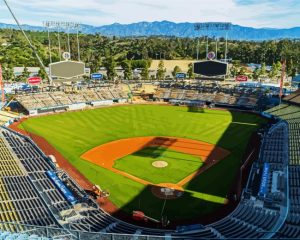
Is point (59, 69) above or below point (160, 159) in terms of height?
above

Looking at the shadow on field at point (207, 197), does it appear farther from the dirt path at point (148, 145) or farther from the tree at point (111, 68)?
the tree at point (111, 68)

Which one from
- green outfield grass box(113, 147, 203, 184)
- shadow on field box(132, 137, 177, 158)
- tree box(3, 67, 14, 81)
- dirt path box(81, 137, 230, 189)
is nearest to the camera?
green outfield grass box(113, 147, 203, 184)

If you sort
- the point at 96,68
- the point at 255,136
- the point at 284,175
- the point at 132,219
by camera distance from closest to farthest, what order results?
the point at 132,219 → the point at 284,175 → the point at 255,136 → the point at 96,68

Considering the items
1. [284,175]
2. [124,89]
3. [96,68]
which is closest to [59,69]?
[124,89]

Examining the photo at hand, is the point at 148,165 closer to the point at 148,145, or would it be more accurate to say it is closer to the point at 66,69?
the point at 148,145

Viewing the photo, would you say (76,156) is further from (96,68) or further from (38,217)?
(96,68)

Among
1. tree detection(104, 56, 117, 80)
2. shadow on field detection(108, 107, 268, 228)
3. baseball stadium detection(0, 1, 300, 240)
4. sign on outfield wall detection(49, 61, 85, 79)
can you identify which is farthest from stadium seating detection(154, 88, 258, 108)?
shadow on field detection(108, 107, 268, 228)

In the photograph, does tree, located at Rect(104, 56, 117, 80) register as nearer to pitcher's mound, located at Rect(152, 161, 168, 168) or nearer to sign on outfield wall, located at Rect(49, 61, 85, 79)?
sign on outfield wall, located at Rect(49, 61, 85, 79)
